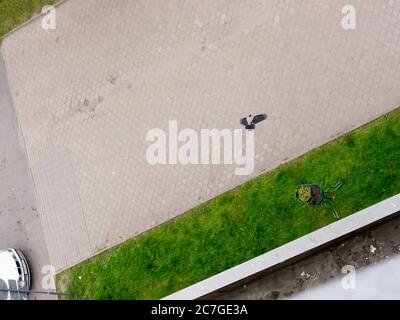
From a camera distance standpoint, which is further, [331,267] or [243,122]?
[243,122]

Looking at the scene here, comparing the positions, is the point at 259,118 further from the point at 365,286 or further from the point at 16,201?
the point at 16,201

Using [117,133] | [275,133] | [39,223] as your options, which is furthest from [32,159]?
[275,133]

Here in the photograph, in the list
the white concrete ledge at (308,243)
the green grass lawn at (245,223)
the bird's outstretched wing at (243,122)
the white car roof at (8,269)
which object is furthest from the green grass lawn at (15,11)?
the white concrete ledge at (308,243)

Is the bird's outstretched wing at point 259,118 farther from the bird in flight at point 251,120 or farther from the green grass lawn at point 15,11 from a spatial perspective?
the green grass lawn at point 15,11

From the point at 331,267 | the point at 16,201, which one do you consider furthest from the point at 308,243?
the point at 16,201

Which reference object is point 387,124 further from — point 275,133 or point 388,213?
point 388,213
